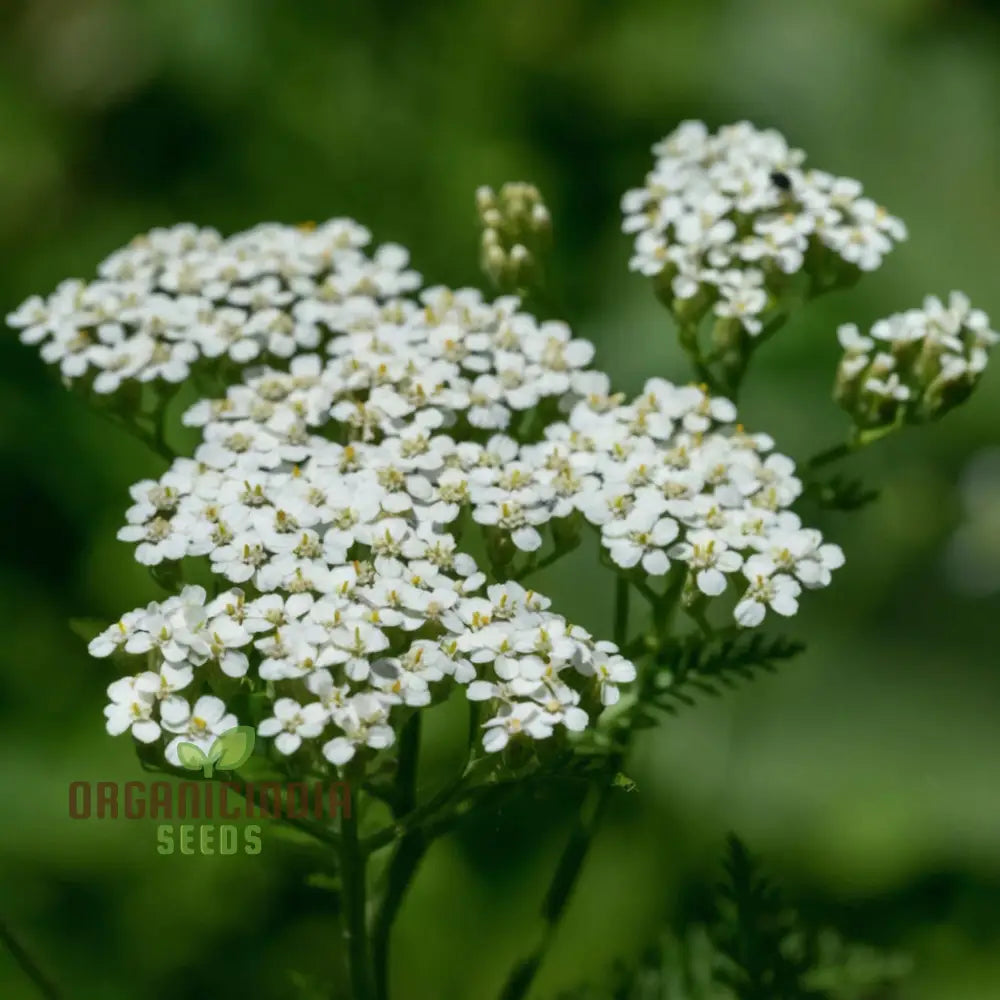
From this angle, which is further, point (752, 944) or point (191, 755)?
point (752, 944)

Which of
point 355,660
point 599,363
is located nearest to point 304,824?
point 355,660

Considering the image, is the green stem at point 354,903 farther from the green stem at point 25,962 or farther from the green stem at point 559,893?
the green stem at point 25,962

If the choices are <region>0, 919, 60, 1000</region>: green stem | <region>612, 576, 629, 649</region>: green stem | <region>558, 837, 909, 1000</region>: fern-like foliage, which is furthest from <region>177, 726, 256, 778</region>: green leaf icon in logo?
<region>558, 837, 909, 1000</region>: fern-like foliage

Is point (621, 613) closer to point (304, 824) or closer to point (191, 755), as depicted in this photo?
point (304, 824)

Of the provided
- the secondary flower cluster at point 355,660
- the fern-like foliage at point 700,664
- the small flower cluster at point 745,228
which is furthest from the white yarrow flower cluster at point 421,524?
the small flower cluster at point 745,228

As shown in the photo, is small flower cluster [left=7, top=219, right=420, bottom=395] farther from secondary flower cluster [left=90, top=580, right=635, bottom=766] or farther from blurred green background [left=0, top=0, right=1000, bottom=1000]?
blurred green background [left=0, top=0, right=1000, bottom=1000]

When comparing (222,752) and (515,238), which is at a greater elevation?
(515,238)

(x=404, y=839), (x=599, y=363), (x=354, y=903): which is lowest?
(x=354, y=903)

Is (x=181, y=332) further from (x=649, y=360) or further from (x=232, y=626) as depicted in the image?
(x=649, y=360)
